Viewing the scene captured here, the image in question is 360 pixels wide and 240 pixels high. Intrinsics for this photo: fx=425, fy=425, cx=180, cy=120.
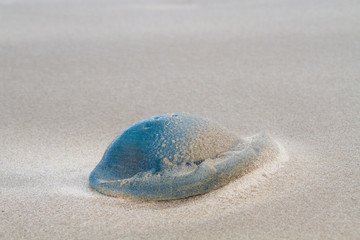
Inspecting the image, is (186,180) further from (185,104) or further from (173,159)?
(185,104)

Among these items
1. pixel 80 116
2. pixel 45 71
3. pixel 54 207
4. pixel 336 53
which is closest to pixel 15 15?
pixel 45 71

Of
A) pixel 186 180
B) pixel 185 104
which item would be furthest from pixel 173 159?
pixel 185 104

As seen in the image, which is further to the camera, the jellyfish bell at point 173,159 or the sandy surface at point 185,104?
the jellyfish bell at point 173,159

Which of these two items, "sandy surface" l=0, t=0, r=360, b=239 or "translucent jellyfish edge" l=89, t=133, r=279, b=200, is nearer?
"sandy surface" l=0, t=0, r=360, b=239

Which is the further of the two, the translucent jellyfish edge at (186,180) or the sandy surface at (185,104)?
the translucent jellyfish edge at (186,180)

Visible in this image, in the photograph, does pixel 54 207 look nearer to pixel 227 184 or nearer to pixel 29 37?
pixel 227 184
